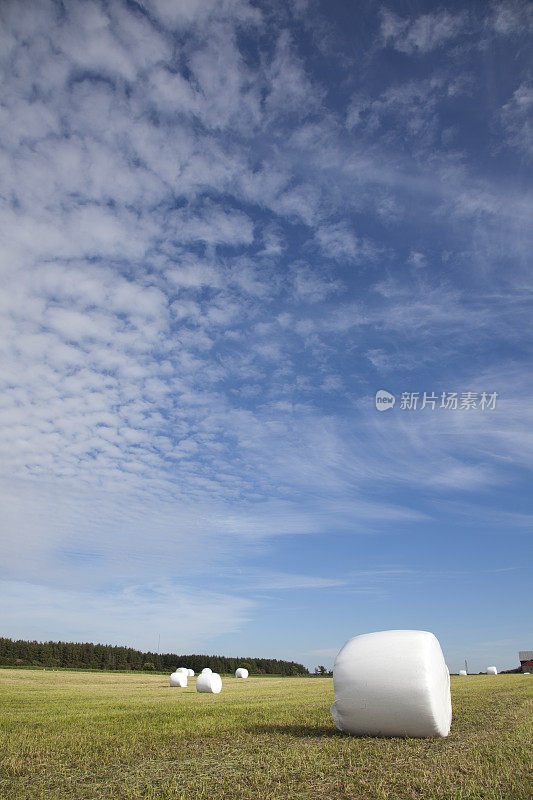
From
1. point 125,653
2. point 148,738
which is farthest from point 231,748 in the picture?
point 125,653

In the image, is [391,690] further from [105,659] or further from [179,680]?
[105,659]

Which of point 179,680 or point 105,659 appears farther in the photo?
point 105,659

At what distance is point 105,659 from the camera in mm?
102188

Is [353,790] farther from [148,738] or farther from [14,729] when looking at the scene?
[14,729]

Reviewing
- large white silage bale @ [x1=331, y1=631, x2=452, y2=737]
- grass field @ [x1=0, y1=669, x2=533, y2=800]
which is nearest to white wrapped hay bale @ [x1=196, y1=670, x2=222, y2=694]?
grass field @ [x1=0, y1=669, x2=533, y2=800]

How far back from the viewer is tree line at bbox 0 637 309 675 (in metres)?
94.3

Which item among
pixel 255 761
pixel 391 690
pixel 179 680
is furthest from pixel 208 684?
pixel 255 761

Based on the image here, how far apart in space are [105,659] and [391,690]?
10716 cm

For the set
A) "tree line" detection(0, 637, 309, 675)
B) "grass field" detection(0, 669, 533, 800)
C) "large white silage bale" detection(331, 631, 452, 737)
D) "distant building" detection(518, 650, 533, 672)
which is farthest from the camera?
"tree line" detection(0, 637, 309, 675)

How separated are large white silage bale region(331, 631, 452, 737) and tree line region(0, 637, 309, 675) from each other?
89.5m

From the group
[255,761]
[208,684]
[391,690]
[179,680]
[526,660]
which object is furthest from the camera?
[526,660]

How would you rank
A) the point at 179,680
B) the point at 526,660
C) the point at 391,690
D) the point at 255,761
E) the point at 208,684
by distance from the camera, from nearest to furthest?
the point at 255,761
the point at 391,690
the point at 208,684
the point at 179,680
the point at 526,660

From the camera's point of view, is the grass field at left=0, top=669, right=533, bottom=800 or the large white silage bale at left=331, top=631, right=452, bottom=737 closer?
the grass field at left=0, top=669, right=533, bottom=800

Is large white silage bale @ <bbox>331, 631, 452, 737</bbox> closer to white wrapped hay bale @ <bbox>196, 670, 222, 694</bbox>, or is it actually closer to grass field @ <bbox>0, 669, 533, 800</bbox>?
grass field @ <bbox>0, 669, 533, 800</bbox>
